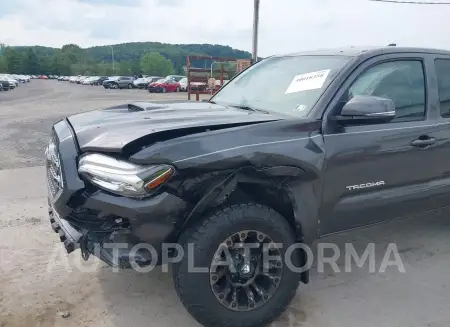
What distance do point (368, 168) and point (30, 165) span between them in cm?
585

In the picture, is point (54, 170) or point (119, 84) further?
point (119, 84)

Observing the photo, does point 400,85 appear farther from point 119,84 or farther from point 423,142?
point 119,84

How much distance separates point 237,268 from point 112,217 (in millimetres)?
824

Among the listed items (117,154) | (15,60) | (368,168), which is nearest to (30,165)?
(117,154)

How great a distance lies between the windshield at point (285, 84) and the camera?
3211mm

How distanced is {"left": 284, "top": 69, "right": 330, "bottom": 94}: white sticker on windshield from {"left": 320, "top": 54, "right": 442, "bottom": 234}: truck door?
0.19 meters

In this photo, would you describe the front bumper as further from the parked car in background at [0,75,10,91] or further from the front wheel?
the parked car in background at [0,75,10,91]

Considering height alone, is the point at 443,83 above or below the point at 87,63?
above

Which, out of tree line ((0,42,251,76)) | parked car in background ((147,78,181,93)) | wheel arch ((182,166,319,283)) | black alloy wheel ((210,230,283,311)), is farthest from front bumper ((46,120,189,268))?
tree line ((0,42,251,76))

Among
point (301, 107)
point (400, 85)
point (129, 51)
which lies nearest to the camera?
point (301, 107)

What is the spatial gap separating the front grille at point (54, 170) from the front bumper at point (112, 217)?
0.05m

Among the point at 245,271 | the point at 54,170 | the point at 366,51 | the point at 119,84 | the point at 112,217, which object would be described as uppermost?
the point at 366,51

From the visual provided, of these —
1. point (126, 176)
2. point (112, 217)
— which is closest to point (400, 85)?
point (126, 176)

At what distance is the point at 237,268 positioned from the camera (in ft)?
9.11
